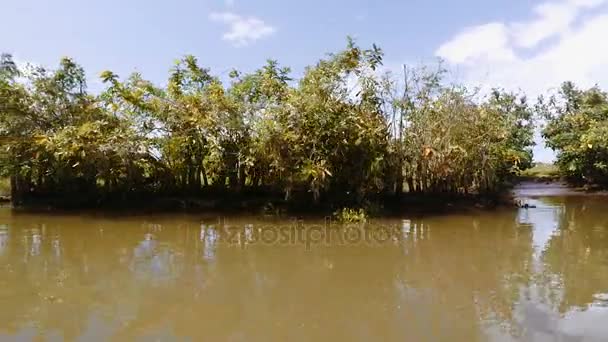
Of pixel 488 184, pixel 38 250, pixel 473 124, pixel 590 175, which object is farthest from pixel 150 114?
pixel 590 175

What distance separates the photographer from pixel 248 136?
12.8m

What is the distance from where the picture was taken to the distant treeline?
12.2 m

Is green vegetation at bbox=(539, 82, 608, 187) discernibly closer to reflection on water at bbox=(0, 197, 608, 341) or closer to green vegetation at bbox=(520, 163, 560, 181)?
green vegetation at bbox=(520, 163, 560, 181)

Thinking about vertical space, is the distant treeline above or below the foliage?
above

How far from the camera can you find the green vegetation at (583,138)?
1683 centimetres

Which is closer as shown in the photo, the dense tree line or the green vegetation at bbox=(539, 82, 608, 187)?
Result: the dense tree line

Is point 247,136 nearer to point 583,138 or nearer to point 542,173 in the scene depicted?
point 583,138

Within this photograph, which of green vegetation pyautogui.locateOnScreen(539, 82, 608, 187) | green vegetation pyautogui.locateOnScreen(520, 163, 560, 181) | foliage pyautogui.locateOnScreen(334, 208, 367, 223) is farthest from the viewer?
green vegetation pyautogui.locateOnScreen(520, 163, 560, 181)

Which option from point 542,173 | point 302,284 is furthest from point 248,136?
point 542,173

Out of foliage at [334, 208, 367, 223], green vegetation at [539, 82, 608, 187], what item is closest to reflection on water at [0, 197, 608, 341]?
foliage at [334, 208, 367, 223]

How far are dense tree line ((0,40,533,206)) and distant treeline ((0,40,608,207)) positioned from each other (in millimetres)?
32

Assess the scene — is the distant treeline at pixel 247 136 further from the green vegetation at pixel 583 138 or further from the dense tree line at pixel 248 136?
the green vegetation at pixel 583 138

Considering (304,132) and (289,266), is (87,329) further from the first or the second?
(304,132)

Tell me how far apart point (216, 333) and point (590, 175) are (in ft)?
61.1
